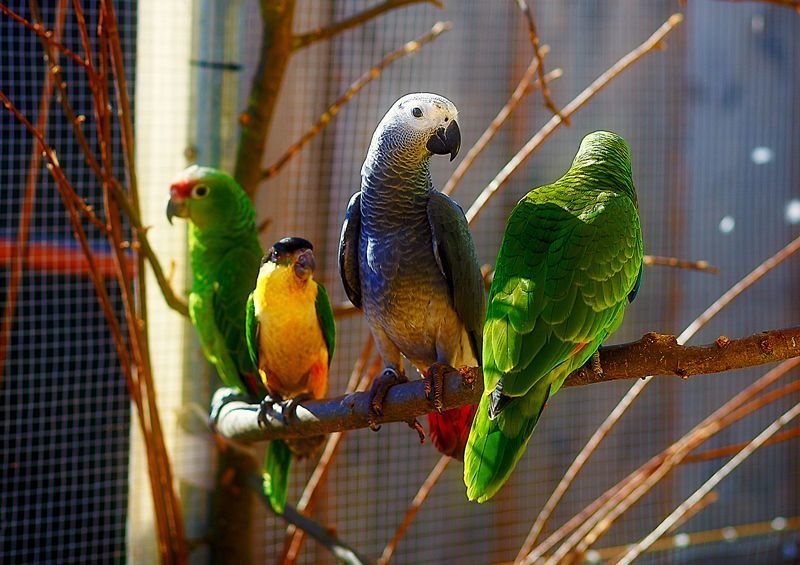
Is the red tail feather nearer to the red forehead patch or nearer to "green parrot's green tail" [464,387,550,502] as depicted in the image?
"green parrot's green tail" [464,387,550,502]

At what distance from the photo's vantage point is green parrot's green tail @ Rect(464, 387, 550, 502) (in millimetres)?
538

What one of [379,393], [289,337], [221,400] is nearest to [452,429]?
[379,393]

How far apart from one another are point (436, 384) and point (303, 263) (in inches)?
9.1

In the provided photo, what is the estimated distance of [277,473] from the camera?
3.01 feet

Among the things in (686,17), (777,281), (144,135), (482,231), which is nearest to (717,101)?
(686,17)

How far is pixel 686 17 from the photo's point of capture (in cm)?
162

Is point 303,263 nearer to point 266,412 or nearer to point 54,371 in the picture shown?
point 266,412

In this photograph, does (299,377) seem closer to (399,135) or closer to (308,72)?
(399,135)

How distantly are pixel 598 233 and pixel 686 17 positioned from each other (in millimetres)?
1250

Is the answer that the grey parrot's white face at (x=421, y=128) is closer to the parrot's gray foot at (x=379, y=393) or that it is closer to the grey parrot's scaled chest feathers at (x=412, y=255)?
the grey parrot's scaled chest feathers at (x=412, y=255)

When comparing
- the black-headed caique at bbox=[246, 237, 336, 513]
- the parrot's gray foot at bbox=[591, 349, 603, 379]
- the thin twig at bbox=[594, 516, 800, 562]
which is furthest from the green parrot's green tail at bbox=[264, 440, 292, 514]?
the thin twig at bbox=[594, 516, 800, 562]

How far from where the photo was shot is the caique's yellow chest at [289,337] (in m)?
0.82

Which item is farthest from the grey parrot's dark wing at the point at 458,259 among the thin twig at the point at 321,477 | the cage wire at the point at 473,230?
the cage wire at the point at 473,230

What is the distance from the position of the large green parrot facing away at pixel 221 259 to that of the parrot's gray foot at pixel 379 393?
0.27 metres
